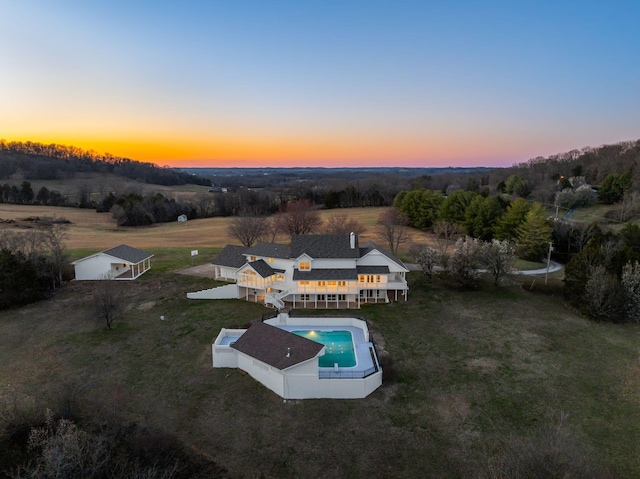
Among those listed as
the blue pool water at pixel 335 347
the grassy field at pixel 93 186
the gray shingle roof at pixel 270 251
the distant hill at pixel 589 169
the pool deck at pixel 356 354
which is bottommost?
the blue pool water at pixel 335 347

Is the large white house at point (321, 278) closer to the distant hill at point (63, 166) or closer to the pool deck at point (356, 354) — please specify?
the pool deck at point (356, 354)

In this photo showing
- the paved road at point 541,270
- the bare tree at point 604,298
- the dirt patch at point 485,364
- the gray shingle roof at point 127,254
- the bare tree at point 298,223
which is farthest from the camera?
the bare tree at point 298,223

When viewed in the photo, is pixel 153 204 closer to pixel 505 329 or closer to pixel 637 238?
pixel 505 329

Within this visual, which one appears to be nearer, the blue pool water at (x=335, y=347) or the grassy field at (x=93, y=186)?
the blue pool water at (x=335, y=347)

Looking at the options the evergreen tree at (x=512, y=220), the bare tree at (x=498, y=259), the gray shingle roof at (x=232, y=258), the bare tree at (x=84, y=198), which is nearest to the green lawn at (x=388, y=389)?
the bare tree at (x=498, y=259)

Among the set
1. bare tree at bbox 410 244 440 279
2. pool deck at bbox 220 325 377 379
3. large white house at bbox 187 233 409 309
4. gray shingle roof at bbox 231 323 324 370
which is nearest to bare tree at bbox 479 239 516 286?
bare tree at bbox 410 244 440 279

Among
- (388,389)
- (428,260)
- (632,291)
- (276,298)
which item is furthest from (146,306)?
(632,291)

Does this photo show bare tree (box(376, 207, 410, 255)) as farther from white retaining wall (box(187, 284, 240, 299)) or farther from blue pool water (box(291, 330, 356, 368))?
blue pool water (box(291, 330, 356, 368))

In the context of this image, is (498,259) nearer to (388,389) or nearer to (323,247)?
(323,247)
